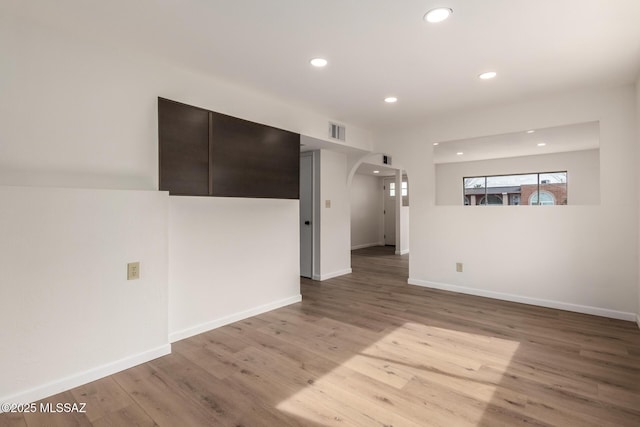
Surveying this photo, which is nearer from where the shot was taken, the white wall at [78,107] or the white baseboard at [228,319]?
the white wall at [78,107]

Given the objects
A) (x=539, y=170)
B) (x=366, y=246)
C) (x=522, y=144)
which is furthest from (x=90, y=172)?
(x=366, y=246)

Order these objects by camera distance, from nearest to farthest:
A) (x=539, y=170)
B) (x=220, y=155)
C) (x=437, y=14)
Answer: (x=437, y=14), (x=220, y=155), (x=539, y=170)

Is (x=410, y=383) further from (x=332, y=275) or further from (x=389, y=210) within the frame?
(x=389, y=210)

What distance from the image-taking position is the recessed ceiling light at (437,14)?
81.3 inches

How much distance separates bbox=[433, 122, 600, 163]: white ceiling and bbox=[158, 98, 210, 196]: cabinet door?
334cm

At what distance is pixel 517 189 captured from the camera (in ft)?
14.3

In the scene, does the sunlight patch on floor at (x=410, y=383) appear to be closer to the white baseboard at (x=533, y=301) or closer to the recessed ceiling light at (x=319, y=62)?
the white baseboard at (x=533, y=301)

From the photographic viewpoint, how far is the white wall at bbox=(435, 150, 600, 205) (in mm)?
3697

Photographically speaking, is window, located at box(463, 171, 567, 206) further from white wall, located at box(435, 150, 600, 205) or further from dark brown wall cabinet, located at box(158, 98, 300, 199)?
dark brown wall cabinet, located at box(158, 98, 300, 199)

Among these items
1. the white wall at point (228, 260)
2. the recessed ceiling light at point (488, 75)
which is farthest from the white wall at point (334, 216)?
the recessed ceiling light at point (488, 75)

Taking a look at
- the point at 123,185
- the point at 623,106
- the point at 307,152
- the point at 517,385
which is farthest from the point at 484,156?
the point at 123,185

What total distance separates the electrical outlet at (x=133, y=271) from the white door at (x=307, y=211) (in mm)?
3196

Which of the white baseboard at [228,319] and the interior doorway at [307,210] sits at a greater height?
the interior doorway at [307,210]

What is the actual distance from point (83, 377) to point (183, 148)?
73.6 inches
